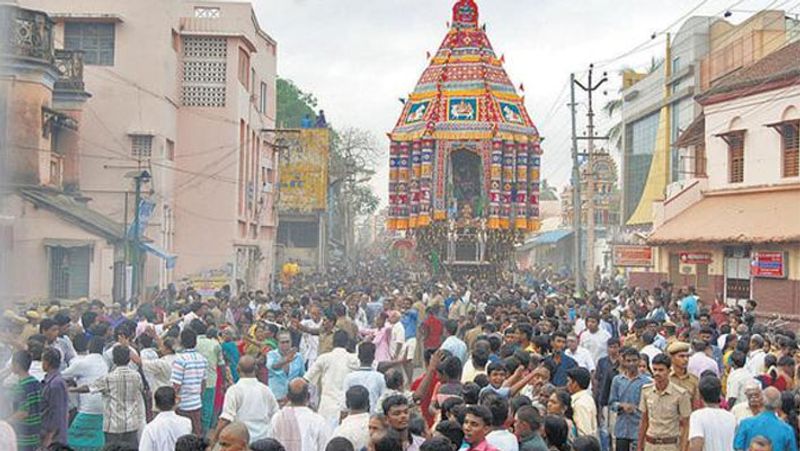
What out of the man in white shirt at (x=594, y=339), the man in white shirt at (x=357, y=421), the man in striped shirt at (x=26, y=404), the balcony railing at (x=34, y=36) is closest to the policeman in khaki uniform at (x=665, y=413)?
the man in white shirt at (x=357, y=421)

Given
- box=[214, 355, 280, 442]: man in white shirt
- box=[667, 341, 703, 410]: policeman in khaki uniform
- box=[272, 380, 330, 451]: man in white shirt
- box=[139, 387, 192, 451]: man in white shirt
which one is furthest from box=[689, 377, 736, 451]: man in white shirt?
box=[139, 387, 192, 451]: man in white shirt

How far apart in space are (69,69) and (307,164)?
50.1ft

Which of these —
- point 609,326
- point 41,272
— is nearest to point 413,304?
point 609,326

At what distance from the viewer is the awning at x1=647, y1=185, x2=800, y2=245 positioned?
23.4 m

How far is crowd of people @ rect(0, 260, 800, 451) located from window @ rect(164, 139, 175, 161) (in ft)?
59.6

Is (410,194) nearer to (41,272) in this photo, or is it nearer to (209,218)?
(209,218)

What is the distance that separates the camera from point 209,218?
110 feet

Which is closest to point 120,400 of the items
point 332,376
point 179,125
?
point 332,376

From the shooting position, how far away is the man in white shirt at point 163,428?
702 centimetres

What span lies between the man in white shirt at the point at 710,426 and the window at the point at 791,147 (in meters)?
18.1

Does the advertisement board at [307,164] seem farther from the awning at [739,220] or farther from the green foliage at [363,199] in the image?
the green foliage at [363,199]

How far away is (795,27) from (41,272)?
2509 centimetres

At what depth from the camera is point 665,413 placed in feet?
26.4

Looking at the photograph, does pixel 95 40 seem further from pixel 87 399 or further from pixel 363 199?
pixel 363 199
